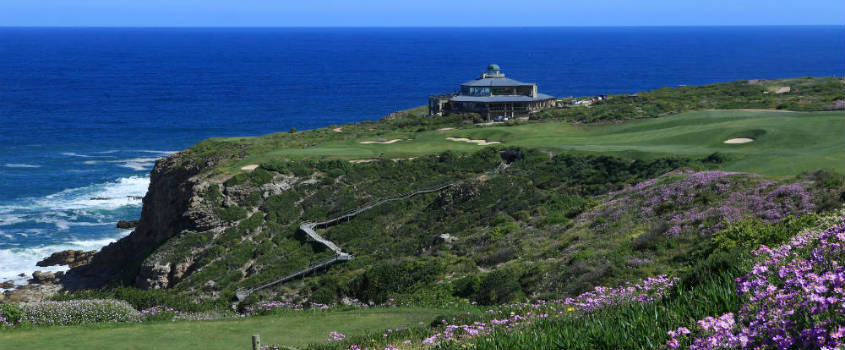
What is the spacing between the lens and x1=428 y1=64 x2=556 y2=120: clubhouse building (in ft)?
220

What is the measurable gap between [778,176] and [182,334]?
21.6 metres

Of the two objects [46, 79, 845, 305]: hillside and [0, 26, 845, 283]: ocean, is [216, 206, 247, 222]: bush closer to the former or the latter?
[46, 79, 845, 305]: hillside

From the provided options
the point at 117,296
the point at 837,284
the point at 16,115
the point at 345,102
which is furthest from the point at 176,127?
the point at 837,284

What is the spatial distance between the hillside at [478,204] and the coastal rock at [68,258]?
9.82ft

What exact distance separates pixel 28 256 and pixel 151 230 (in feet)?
34.7

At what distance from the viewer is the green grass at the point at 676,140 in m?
32.2

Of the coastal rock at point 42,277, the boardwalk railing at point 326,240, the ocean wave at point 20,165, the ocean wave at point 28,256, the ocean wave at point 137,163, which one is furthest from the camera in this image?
the ocean wave at point 137,163

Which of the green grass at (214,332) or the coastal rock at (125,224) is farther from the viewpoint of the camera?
the coastal rock at (125,224)

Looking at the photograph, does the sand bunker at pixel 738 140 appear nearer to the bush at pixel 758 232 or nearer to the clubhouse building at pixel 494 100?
the bush at pixel 758 232

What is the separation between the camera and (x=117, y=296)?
22.7 m

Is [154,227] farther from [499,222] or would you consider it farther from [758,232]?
[758,232]

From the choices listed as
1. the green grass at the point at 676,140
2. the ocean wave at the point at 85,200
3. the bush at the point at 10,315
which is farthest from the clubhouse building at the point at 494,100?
the bush at the point at 10,315

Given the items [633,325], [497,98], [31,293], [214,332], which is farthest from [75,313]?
[497,98]

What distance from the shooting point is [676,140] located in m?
41.7
